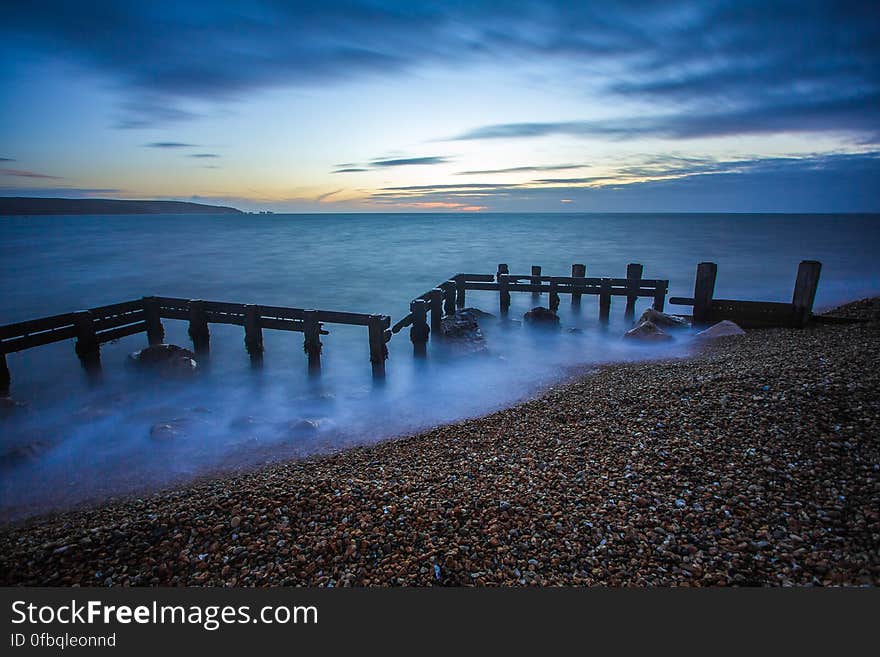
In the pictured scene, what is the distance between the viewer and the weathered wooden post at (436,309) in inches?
567

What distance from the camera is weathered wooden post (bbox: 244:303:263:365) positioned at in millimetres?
12734

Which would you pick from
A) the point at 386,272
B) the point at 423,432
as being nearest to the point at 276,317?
the point at 423,432

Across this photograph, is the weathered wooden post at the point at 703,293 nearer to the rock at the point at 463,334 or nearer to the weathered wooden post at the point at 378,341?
the rock at the point at 463,334

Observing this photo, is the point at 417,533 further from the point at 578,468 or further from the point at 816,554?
the point at 816,554

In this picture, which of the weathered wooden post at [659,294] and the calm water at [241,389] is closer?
the calm water at [241,389]

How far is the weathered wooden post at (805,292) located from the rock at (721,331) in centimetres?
147

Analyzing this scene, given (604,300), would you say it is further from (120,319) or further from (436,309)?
(120,319)

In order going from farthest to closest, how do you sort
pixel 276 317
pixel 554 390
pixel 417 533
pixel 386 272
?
pixel 386 272 < pixel 276 317 < pixel 554 390 < pixel 417 533

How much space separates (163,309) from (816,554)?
52.4 feet

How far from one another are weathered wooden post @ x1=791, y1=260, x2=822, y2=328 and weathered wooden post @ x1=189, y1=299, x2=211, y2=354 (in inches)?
676

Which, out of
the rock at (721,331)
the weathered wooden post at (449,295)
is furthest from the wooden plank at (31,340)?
the rock at (721,331)

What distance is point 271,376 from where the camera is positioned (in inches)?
530

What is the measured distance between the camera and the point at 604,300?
17.7 m

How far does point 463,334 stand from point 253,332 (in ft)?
21.2
